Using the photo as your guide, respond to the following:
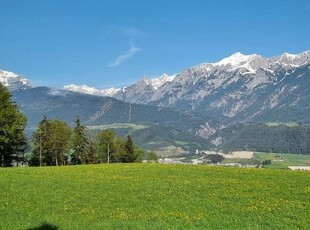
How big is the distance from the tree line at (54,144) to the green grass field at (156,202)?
40903 millimetres

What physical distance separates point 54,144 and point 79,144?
8978mm

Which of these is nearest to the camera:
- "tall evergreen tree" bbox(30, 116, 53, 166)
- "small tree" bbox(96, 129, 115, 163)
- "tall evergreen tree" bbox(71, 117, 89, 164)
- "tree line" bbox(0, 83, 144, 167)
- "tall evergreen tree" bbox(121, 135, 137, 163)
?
"tree line" bbox(0, 83, 144, 167)

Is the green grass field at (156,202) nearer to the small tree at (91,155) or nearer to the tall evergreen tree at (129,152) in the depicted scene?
the small tree at (91,155)

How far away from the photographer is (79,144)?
114 metres

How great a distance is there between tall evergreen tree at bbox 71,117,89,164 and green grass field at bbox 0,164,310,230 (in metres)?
71.7

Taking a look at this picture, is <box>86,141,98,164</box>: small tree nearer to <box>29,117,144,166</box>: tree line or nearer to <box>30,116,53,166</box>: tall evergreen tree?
<box>29,117,144,166</box>: tree line

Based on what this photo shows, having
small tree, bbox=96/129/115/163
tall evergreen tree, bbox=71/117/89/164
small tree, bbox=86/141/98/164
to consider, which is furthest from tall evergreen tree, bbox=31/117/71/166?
small tree, bbox=96/129/115/163

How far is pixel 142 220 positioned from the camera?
2430 cm

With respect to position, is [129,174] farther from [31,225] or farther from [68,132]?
[68,132]

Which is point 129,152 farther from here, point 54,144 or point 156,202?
point 156,202

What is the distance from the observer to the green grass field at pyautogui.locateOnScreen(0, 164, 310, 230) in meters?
23.6

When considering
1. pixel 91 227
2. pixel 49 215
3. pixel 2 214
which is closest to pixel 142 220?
pixel 91 227

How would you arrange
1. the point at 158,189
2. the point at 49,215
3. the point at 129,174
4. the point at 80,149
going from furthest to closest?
the point at 80,149, the point at 129,174, the point at 158,189, the point at 49,215

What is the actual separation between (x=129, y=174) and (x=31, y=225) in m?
23.1
